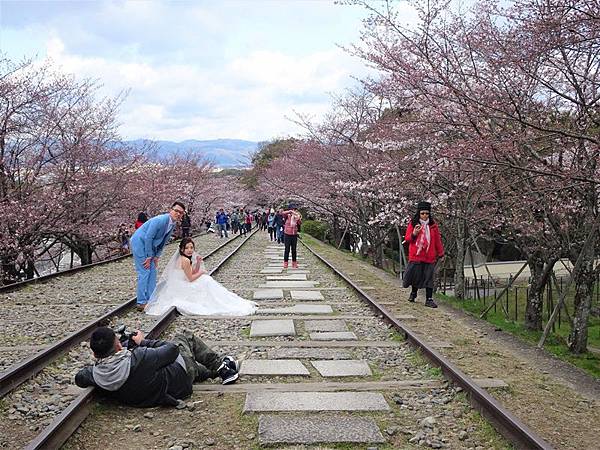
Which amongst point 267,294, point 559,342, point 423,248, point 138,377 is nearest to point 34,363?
point 138,377

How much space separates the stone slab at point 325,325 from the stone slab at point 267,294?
8.26 feet

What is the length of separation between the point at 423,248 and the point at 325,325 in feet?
9.31

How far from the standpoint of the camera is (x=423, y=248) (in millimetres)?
10891

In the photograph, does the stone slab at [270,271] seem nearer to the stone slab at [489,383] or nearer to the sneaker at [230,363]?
the sneaker at [230,363]

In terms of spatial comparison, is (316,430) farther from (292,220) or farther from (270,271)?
(292,220)

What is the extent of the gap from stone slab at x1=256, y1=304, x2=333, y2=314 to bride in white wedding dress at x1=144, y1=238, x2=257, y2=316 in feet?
0.74

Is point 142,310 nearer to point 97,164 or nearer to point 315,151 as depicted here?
point 97,164

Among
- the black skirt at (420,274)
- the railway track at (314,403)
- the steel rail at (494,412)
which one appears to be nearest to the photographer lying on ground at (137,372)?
the railway track at (314,403)

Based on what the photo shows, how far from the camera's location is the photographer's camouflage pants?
589cm

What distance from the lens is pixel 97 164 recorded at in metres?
21.5

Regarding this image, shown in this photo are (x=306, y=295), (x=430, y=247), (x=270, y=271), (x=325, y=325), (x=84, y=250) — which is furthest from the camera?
(x=84, y=250)

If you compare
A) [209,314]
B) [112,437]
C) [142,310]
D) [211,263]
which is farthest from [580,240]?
[211,263]

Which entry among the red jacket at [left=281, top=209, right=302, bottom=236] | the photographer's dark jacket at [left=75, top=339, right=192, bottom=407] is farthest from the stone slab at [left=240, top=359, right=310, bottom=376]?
the red jacket at [left=281, top=209, right=302, bottom=236]

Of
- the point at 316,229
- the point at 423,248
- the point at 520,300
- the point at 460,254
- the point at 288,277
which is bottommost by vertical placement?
the point at 520,300
